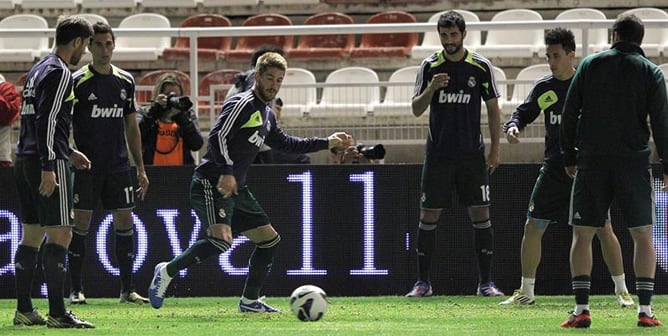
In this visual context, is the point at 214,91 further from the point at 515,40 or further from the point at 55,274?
the point at 515,40

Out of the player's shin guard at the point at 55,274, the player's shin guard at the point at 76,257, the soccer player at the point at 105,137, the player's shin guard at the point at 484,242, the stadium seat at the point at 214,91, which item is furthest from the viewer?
the stadium seat at the point at 214,91

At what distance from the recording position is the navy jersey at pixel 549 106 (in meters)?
11.4

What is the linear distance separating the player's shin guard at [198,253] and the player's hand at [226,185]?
37cm

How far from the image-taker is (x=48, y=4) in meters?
21.6

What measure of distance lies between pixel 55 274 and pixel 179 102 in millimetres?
3525

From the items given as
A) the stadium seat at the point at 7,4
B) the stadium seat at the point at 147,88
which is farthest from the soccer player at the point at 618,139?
the stadium seat at the point at 7,4

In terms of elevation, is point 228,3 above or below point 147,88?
above

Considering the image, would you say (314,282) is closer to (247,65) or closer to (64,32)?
(64,32)

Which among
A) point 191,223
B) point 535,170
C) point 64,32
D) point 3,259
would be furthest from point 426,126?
point 64,32

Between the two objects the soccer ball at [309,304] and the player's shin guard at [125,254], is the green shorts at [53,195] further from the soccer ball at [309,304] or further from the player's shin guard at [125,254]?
the player's shin guard at [125,254]

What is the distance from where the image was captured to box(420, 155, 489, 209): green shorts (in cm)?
1209

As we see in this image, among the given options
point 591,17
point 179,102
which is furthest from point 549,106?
point 591,17

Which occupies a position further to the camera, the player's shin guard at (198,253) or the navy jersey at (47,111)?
the player's shin guard at (198,253)

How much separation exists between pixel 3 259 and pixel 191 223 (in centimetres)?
188
